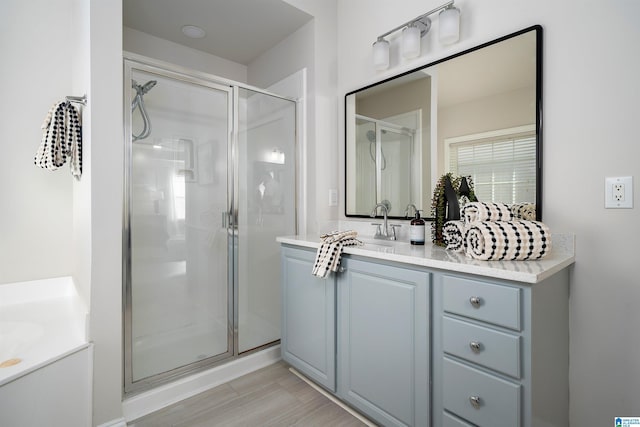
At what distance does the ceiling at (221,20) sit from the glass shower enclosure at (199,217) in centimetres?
59

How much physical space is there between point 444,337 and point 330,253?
0.63 m

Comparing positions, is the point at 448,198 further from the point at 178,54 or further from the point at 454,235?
the point at 178,54

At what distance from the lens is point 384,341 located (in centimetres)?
142

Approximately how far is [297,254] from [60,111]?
148 cm

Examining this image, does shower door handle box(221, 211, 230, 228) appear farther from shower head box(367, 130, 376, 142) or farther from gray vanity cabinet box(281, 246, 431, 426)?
shower head box(367, 130, 376, 142)

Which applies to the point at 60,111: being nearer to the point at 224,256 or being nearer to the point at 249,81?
the point at 224,256

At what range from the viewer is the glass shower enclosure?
1720mm

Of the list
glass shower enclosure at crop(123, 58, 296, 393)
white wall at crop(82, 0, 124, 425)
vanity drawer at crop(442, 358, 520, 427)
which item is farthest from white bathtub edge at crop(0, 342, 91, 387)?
vanity drawer at crop(442, 358, 520, 427)

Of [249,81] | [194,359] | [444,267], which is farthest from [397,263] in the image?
[249,81]

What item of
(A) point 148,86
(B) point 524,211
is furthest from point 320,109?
(B) point 524,211

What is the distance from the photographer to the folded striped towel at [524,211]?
1.43 meters

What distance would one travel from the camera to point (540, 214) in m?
1.41

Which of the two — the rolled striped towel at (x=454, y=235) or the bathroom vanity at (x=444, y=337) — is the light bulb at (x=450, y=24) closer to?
the rolled striped towel at (x=454, y=235)

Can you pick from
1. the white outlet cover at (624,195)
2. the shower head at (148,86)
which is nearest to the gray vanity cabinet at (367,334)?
the white outlet cover at (624,195)
